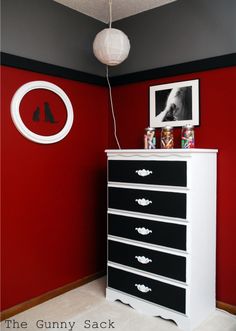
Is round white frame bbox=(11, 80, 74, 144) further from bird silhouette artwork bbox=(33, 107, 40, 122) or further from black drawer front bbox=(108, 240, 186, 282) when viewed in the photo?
black drawer front bbox=(108, 240, 186, 282)

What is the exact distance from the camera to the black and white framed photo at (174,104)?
2.64m

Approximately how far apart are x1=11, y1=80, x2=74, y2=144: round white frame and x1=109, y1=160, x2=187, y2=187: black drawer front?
20.1 inches

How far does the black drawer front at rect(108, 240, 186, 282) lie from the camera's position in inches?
90.0

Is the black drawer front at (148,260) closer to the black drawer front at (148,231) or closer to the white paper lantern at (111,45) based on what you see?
the black drawer front at (148,231)

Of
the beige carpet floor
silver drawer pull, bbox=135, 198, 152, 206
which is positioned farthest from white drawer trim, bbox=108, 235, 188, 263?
the beige carpet floor

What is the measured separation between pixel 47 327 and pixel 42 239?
67 cm

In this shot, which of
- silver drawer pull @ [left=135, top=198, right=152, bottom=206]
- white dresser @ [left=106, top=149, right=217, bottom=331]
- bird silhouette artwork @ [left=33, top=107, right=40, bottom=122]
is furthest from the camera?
bird silhouette artwork @ [left=33, top=107, right=40, bottom=122]

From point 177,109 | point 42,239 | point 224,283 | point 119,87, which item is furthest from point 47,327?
point 119,87

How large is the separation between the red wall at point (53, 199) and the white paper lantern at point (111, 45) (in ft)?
1.78

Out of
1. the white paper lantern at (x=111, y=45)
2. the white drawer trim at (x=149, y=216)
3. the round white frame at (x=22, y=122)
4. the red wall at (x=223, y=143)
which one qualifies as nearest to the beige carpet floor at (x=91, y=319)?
the red wall at (x=223, y=143)

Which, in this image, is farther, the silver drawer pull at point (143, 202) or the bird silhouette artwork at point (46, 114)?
the bird silhouette artwork at point (46, 114)

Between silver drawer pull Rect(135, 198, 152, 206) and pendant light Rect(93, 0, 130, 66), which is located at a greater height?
pendant light Rect(93, 0, 130, 66)

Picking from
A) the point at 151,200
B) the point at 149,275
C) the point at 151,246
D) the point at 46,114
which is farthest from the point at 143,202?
the point at 46,114

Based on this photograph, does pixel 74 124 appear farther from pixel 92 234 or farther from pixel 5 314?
pixel 5 314
